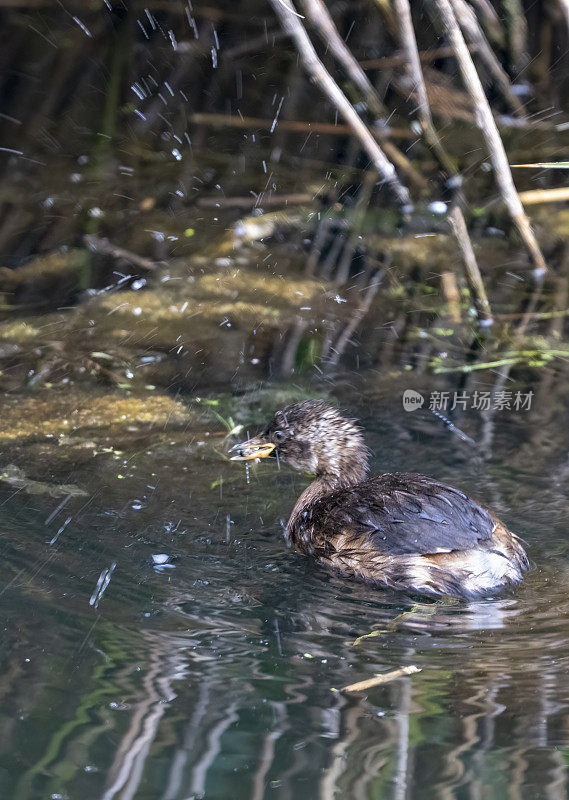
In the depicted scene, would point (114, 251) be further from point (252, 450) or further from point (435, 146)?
point (252, 450)

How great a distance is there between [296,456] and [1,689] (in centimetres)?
235

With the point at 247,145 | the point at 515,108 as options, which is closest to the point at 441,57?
the point at 515,108

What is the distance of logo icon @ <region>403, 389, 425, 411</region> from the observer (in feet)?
18.7

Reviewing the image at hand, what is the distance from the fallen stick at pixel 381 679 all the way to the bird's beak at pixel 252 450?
1.86 meters

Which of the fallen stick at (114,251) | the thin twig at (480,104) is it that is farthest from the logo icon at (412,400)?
the fallen stick at (114,251)

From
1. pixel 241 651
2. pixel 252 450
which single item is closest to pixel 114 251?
pixel 252 450

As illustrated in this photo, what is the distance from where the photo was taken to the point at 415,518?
161 inches

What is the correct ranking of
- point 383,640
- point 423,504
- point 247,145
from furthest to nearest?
point 247,145 < point 423,504 < point 383,640

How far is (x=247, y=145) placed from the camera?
29.6 ft

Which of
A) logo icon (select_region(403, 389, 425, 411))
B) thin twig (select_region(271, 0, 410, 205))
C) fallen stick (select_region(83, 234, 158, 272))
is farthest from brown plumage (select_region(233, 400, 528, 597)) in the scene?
fallen stick (select_region(83, 234, 158, 272))

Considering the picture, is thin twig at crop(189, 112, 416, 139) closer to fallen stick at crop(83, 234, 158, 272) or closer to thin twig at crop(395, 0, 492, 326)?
thin twig at crop(395, 0, 492, 326)

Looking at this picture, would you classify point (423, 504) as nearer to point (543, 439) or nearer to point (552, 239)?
point (543, 439)

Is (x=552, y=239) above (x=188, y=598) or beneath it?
above

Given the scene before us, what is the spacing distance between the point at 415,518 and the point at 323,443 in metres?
1.03
